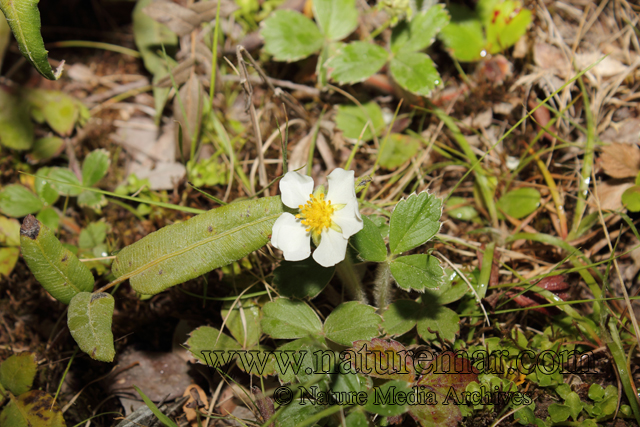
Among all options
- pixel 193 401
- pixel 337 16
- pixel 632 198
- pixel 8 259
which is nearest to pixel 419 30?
pixel 337 16

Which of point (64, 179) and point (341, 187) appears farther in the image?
point (64, 179)

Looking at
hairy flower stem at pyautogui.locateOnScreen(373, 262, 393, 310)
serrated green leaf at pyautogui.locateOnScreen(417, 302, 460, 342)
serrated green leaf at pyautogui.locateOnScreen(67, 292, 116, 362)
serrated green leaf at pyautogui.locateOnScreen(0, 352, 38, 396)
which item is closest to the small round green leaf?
serrated green leaf at pyautogui.locateOnScreen(417, 302, 460, 342)

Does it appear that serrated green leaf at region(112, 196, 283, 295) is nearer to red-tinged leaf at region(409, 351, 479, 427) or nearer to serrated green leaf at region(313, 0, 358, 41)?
red-tinged leaf at region(409, 351, 479, 427)

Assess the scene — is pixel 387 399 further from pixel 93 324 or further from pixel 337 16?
pixel 337 16

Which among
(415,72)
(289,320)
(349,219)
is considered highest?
(415,72)

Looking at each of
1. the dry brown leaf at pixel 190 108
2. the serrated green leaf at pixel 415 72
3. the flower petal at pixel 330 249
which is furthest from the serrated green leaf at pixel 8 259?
the serrated green leaf at pixel 415 72

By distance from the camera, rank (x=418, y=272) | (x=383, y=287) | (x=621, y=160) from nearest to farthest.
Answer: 1. (x=418, y=272)
2. (x=383, y=287)
3. (x=621, y=160)

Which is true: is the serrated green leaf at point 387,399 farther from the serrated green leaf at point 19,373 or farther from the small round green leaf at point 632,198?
the serrated green leaf at point 19,373
